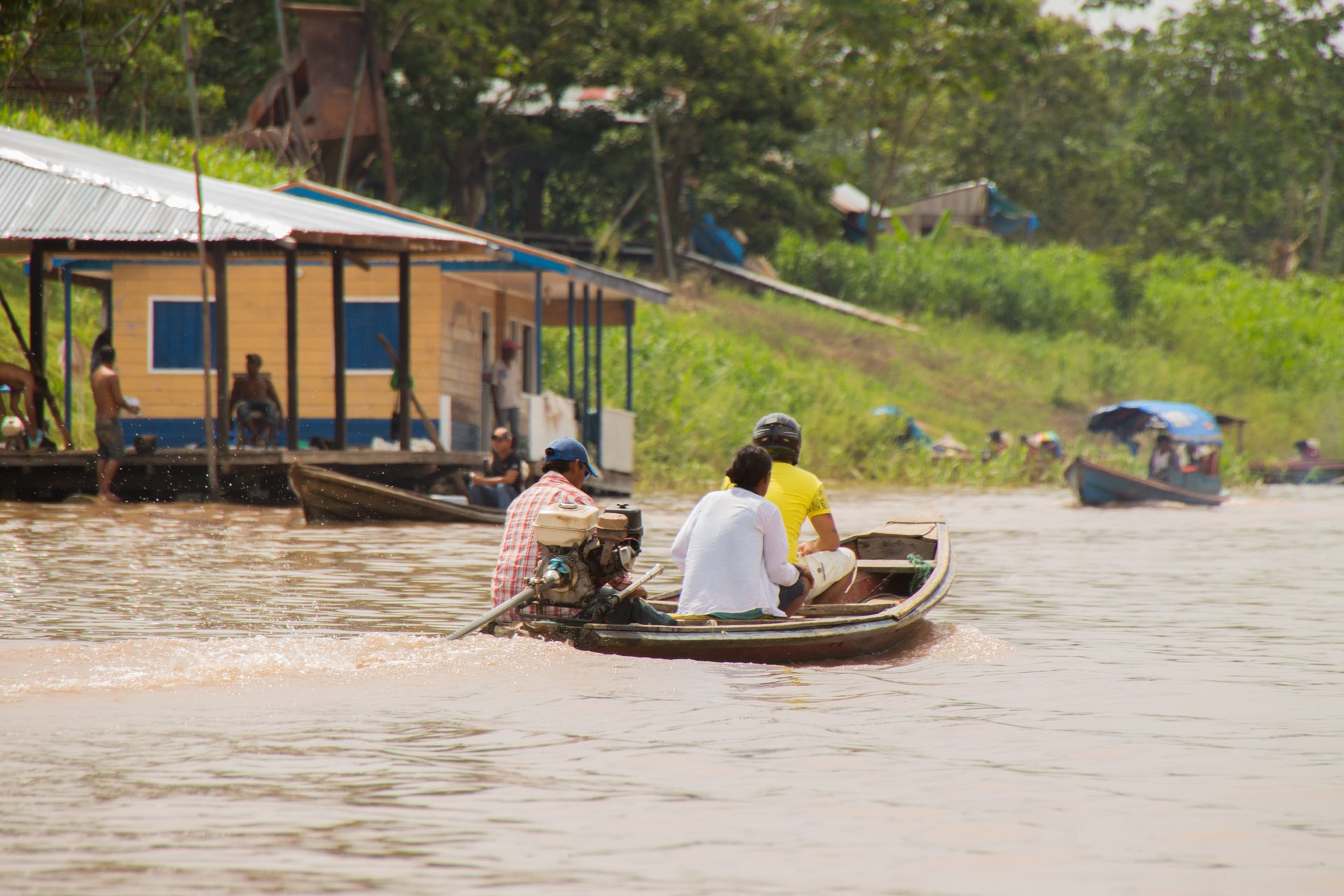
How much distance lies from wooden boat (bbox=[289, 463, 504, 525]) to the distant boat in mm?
12727

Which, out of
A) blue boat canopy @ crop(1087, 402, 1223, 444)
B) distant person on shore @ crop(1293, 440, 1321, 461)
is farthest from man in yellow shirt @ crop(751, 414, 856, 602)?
distant person on shore @ crop(1293, 440, 1321, 461)

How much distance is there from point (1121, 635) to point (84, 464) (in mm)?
12925

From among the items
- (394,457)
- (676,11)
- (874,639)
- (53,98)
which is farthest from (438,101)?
(874,639)

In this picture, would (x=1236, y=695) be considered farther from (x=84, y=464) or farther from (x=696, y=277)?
(x=696, y=277)

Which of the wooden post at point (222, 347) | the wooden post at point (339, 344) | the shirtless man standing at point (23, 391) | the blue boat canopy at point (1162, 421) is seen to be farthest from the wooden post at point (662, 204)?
the wooden post at point (222, 347)

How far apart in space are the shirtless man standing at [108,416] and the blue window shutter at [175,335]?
4667 millimetres

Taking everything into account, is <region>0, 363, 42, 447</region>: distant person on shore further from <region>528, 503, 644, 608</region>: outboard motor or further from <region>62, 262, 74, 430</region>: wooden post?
<region>528, 503, 644, 608</region>: outboard motor

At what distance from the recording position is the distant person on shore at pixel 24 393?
1948cm

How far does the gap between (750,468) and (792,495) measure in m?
0.89

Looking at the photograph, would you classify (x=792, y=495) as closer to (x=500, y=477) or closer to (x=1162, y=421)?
(x=500, y=477)

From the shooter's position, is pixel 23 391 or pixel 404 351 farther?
pixel 23 391

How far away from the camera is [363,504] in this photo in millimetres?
17672

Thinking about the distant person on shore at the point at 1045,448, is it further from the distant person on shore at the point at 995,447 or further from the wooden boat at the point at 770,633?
the wooden boat at the point at 770,633

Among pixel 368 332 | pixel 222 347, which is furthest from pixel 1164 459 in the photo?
pixel 222 347
